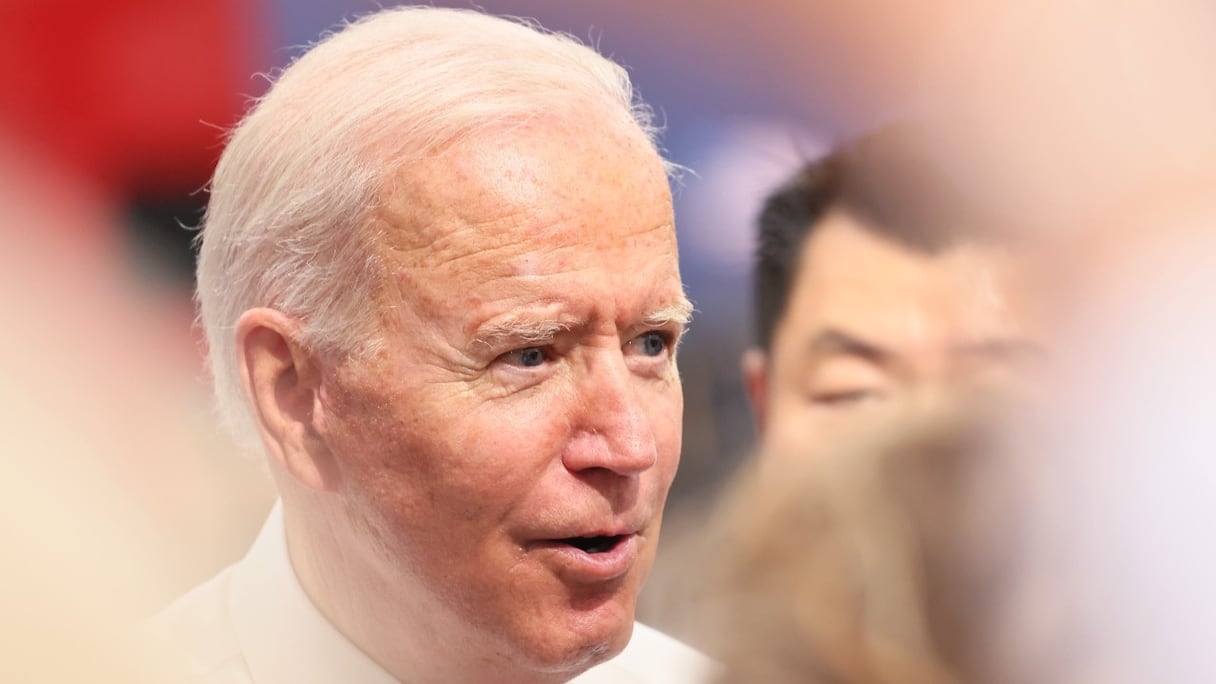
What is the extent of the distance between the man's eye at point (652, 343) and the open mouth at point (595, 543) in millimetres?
267

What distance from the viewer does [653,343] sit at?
1.74m

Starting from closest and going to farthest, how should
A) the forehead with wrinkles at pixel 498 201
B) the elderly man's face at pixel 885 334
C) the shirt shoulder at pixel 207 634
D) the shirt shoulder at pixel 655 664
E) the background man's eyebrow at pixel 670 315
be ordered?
the forehead with wrinkles at pixel 498 201
the background man's eyebrow at pixel 670 315
the shirt shoulder at pixel 207 634
the shirt shoulder at pixel 655 664
the elderly man's face at pixel 885 334

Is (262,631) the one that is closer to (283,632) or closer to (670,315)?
(283,632)

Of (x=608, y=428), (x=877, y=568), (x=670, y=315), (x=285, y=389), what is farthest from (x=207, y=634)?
(x=877, y=568)

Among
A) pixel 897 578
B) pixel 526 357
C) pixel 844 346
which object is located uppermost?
pixel 844 346

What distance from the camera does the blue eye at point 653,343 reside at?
172 centimetres

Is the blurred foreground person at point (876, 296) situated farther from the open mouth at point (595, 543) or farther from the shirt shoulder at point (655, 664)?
the open mouth at point (595, 543)

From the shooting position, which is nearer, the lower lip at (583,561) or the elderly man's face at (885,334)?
the lower lip at (583,561)

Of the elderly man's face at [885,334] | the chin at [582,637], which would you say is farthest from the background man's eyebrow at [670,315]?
the elderly man's face at [885,334]

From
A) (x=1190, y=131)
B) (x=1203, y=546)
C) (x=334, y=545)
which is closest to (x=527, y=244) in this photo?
(x=334, y=545)

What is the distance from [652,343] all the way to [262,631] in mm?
750

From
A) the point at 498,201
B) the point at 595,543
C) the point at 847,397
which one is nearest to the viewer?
the point at 498,201

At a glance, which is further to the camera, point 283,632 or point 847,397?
point 847,397

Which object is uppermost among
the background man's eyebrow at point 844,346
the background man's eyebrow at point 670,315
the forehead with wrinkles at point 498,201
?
the background man's eyebrow at point 844,346
